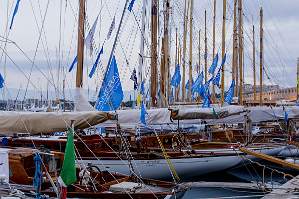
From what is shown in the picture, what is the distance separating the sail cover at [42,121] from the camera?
903cm

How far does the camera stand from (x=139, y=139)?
1750 centimetres

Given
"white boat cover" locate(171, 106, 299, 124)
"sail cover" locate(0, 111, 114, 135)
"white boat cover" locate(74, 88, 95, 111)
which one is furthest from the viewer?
"white boat cover" locate(171, 106, 299, 124)

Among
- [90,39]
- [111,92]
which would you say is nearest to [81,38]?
[90,39]

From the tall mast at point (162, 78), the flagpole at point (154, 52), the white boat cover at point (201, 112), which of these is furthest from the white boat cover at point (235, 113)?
the flagpole at point (154, 52)

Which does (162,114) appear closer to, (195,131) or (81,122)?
(81,122)

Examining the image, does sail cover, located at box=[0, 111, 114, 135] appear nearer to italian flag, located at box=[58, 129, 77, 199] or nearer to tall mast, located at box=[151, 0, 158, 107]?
italian flag, located at box=[58, 129, 77, 199]

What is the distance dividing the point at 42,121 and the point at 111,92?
4.32m

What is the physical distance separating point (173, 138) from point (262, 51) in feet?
58.3

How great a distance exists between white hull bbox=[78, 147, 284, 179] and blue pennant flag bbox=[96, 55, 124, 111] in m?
2.17

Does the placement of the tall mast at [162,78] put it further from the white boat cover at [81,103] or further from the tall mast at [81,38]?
the white boat cover at [81,103]

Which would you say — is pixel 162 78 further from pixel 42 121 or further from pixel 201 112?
pixel 42 121

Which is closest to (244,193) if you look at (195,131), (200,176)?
(200,176)

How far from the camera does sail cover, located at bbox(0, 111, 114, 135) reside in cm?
903

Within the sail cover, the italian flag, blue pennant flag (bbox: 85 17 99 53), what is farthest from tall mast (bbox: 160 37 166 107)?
the italian flag
